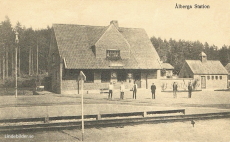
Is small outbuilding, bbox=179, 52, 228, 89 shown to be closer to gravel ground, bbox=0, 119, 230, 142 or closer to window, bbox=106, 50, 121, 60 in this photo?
window, bbox=106, 50, 121, 60

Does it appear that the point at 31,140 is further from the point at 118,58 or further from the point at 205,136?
the point at 118,58

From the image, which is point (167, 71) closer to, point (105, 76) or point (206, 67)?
point (206, 67)

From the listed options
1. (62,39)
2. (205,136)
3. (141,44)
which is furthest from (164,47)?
(205,136)

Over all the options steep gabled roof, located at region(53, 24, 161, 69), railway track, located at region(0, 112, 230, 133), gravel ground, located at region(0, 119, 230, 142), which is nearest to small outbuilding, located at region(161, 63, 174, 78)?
steep gabled roof, located at region(53, 24, 161, 69)

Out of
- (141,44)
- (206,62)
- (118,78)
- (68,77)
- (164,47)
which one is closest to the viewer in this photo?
(68,77)

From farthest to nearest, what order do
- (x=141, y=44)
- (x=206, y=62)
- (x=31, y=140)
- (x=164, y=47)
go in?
(x=164, y=47) → (x=206, y=62) → (x=141, y=44) → (x=31, y=140)

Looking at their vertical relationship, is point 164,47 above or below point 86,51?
above

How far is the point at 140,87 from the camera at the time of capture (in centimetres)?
3241

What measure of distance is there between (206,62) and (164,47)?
55.6 m

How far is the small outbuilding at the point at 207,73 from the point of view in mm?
43531

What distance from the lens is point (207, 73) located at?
43.9 metres

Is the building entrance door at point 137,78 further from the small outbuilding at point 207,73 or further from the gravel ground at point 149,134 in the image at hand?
the gravel ground at point 149,134

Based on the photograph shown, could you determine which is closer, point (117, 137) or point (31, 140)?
point (31, 140)

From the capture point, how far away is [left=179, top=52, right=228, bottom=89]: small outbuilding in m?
43.5
